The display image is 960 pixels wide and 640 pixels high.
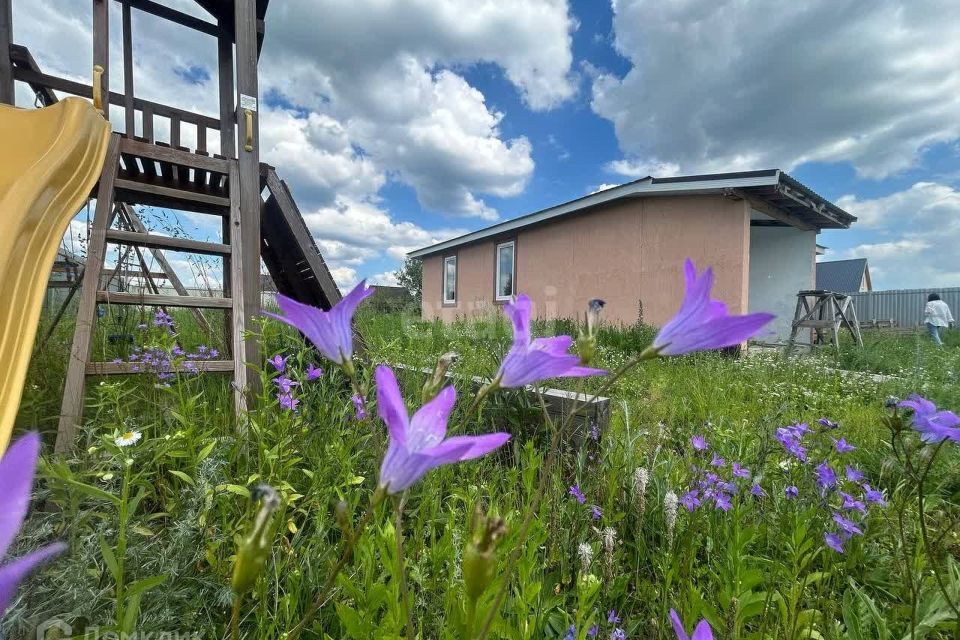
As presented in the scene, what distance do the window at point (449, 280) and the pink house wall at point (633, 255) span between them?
6.48ft

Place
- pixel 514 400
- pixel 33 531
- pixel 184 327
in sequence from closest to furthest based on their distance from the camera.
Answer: pixel 33 531
pixel 514 400
pixel 184 327

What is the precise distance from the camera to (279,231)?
11.0ft

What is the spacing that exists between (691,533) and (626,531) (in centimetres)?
36

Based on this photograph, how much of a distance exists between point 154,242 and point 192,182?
2.97 feet

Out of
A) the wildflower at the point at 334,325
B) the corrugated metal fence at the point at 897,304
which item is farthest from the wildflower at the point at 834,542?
the corrugated metal fence at the point at 897,304

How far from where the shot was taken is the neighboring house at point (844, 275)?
938 inches

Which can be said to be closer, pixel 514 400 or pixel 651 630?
pixel 651 630

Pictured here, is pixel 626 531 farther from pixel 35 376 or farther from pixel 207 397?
pixel 35 376

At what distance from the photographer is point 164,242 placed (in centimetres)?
226

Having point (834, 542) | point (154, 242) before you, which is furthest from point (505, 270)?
point (834, 542)

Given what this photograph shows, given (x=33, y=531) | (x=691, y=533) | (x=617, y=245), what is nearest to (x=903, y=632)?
(x=691, y=533)

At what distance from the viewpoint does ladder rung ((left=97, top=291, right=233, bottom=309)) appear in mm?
2057

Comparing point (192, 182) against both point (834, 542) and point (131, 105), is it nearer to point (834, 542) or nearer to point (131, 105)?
point (131, 105)

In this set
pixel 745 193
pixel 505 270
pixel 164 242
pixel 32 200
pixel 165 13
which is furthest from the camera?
pixel 505 270
